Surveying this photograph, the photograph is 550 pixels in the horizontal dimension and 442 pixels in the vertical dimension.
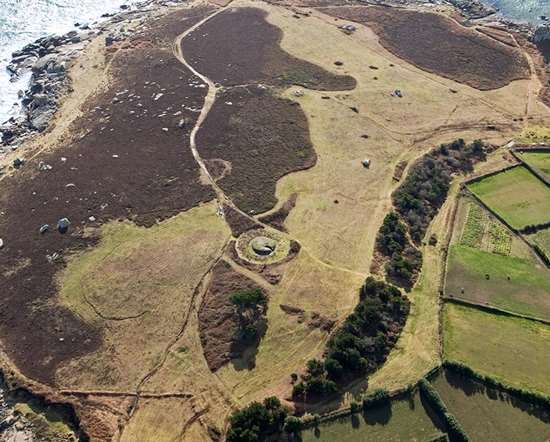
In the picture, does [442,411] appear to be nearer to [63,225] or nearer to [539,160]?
[539,160]

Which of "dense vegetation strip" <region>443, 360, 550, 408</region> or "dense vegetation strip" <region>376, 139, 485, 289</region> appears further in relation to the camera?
"dense vegetation strip" <region>376, 139, 485, 289</region>

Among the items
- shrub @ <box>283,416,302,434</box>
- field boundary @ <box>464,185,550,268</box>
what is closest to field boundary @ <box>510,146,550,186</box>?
field boundary @ <box>464,185,550,268</box>

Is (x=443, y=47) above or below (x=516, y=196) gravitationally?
above

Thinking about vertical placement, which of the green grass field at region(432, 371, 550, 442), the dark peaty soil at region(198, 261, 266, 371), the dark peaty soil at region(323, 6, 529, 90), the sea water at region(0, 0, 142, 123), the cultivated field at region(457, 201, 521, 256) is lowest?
the sea water at region(0, 0, 142, 123)

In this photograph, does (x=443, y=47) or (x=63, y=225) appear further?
(x=443, y=47)

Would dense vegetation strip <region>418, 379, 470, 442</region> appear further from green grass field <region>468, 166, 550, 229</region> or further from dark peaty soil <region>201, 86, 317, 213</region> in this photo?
dark peaty soil <region>201, 86, 317, 213</region>

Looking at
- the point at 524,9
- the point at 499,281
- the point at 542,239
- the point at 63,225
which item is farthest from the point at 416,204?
the point at 524,9

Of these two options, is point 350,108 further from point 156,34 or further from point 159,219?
point 156,34

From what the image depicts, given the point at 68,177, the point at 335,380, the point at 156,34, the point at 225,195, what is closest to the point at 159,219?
the point at 225,195
